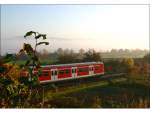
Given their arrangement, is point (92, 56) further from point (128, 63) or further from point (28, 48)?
point (28, 48)

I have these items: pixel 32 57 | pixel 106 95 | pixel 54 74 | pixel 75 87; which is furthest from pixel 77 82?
pixel 32 57

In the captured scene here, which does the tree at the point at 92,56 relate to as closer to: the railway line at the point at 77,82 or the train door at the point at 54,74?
the railway line at the point at 77,82

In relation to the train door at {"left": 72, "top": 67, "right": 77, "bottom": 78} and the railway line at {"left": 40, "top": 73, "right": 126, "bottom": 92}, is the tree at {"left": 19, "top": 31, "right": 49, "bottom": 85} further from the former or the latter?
the train door at {"left": 72, "top": 67, "right": 77, "bottom": 78}

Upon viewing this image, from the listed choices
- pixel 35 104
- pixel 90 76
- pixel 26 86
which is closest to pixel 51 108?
pixel 35 104

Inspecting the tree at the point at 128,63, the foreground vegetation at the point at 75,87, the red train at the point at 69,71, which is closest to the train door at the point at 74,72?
the red train at the point at 69,71

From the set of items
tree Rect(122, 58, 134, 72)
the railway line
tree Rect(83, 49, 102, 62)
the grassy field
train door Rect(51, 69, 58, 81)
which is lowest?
the grassy field

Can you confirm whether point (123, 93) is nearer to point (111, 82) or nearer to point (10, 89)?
point (111, 82)

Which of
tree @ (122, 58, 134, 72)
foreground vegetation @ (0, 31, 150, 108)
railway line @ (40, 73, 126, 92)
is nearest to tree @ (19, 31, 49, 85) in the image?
foreground vegetation @ (0, 31, 150, 108)
